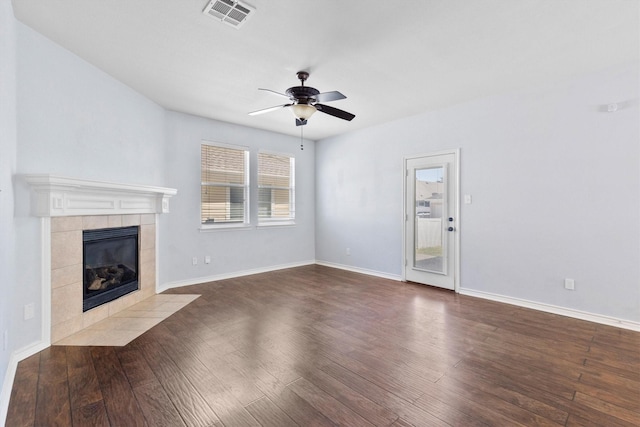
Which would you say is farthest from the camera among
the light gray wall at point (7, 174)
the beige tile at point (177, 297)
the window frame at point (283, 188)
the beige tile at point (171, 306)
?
the window frame at point (283, 188)

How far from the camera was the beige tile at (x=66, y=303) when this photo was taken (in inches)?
110

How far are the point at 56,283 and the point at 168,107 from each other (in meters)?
2.91

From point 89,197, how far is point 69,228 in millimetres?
399

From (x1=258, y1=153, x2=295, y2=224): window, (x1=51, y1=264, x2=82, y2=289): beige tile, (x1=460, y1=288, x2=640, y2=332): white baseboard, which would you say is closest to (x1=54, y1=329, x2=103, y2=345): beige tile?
(x1=51, y1=264, x2=82, y2=289): beige tile

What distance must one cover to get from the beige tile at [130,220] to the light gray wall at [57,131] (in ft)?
1.64

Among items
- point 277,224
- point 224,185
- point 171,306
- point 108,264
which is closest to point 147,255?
point 108,264

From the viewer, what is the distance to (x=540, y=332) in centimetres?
302

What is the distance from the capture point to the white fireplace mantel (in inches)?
105

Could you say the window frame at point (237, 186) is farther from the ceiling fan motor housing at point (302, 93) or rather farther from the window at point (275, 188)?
the ceiling fan motor housing at point (302, 93)

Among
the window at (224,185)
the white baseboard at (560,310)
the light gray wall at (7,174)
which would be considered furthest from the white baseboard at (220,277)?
the white baseboard at (560,310)

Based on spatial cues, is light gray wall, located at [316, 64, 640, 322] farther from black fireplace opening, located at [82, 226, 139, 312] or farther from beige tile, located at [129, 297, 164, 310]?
black fireplace opening, located at [82, 226, 139, 312]

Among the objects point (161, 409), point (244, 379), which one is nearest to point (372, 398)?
point (244, 379)

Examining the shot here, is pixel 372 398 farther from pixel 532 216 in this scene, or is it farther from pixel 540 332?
pixel 532 216

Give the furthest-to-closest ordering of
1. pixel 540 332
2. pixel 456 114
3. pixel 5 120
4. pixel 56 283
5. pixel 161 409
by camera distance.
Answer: pixel 456 114
pixel 540 332
pixel 56 283
pixel 5 120
pixel 161 409
